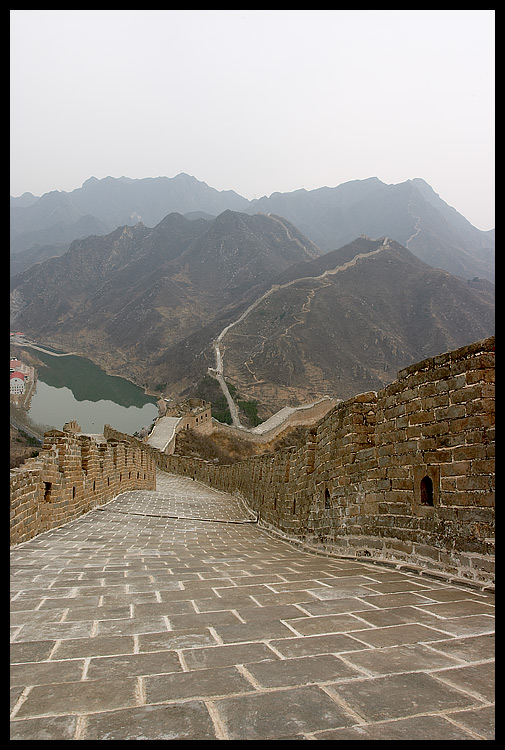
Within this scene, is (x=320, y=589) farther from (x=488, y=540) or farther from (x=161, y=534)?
(x=161, y=534)

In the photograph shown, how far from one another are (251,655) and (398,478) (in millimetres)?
2667

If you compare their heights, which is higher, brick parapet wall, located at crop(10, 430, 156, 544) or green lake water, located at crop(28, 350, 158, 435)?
green lake water, located at crop(28, 350, 158, 435)

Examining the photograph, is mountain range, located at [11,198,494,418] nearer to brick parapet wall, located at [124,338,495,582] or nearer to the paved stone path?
brick parapet wall, located at [124,338,495,582]

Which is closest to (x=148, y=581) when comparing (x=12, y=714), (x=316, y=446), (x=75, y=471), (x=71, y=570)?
(x=71, y=570)

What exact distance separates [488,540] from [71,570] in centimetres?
346

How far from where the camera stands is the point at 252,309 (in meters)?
80.1

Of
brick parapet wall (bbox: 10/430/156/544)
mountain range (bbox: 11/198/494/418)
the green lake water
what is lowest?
brick parapet wall (bbox: 10/430/156/544)

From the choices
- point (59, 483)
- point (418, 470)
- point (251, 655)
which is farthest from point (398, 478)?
point (59, 483)

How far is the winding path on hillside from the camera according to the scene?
2011 inches

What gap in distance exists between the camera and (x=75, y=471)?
8.74 meters

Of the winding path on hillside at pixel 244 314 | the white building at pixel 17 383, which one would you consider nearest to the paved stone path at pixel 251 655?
the winding path on hillside at pixel 244 314

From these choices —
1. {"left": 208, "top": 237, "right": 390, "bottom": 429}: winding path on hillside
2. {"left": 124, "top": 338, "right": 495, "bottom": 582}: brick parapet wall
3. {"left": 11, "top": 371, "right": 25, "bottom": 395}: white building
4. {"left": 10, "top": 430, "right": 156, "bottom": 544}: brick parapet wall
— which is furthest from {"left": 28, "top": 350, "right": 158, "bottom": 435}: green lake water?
{"left": 124, "top": 338, "right": 495, "bottom": 582}: brick parapet wall

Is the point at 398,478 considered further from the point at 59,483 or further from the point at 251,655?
the point at 59,483

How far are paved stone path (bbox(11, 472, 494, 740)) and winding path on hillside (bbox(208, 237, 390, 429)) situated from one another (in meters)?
41.0
